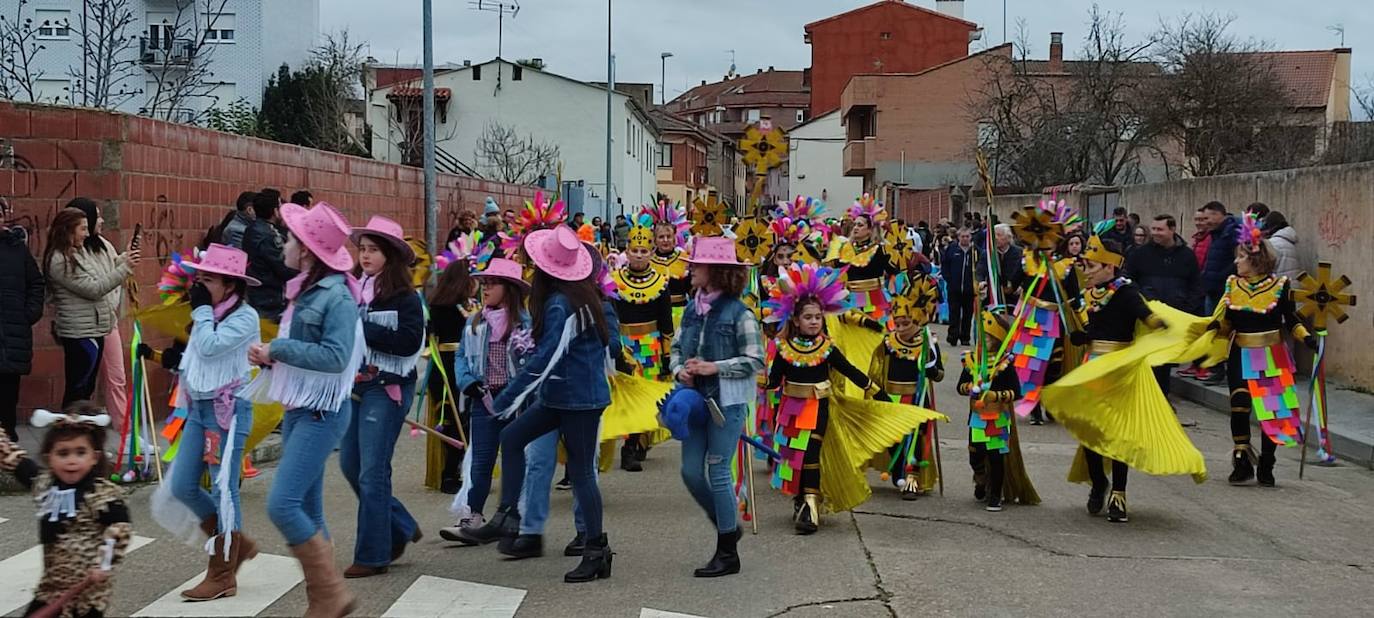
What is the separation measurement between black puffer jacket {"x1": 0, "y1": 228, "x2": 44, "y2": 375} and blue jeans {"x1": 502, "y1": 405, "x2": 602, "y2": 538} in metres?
4.52

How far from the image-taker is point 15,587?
23.4 feet

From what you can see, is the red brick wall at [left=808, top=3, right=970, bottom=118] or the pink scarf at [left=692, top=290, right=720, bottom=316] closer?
the pink scarf at [left=692, top=290, right=720, bottom=316]

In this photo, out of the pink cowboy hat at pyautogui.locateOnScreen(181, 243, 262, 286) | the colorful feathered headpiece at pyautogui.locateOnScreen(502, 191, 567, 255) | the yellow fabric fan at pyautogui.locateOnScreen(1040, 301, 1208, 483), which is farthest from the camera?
the colorful feathered headpiece at pyautogui.locateOnScreen(502, 191, 567, 255)

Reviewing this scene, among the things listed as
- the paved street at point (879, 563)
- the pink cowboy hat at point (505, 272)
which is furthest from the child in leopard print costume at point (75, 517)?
the pink cowboy hat at point (505, 272)

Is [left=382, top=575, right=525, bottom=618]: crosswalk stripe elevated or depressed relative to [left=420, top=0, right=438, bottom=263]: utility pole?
depressed

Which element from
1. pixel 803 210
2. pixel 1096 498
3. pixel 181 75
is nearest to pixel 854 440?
pixel 1096 498

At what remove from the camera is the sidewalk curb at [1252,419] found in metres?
11.7

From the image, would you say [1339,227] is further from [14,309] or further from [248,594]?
[14,309]

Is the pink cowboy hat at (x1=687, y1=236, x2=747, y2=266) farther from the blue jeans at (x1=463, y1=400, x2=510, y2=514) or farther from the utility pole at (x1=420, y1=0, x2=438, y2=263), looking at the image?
the utility pole at (x1=420, y1=0, x2=438, y2=263)

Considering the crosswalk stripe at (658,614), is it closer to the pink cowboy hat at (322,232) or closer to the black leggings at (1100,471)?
the pink cowboy hat at (322,232)

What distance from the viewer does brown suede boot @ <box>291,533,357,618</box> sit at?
6227mm

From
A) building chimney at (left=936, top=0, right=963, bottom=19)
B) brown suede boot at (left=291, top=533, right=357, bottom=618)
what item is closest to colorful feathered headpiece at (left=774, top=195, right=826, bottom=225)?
brown suede boot at (left=291, top=533, right=357, bottom=618)

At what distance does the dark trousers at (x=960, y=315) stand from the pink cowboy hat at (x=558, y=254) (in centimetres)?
1493

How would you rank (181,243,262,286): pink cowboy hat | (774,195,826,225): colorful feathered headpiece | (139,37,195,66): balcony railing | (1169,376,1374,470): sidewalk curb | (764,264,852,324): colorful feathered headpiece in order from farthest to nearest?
(139,37,195,66): balcony railing → (774,195,826,225): colorful feathered headpiece → (1169,376,1374,470): sidewalk curb → (764,264,852,324): colorful feathered headpiece → (181,243,262,286): pink cowboy hat
